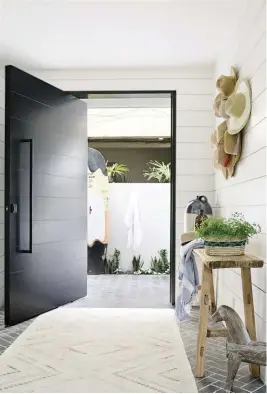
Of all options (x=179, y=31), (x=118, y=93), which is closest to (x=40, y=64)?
(x=118, y=93)

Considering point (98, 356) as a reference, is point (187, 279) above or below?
above

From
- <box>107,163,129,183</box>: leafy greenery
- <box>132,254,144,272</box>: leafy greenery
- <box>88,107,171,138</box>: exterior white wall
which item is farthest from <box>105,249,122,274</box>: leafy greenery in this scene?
<box>88,107,171,138</box>: exterior white wall

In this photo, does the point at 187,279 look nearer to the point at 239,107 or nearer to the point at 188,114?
the point at 239,107

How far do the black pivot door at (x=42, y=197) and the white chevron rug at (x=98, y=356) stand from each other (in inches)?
12.0

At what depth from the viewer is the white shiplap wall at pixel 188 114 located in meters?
3.97

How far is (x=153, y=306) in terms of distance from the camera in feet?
12.7

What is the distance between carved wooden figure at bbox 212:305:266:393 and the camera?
200 cm

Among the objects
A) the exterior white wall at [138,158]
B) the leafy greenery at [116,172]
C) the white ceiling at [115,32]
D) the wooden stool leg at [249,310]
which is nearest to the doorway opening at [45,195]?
the white ceiling at [115,32]

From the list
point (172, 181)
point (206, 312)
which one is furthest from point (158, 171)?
point (206, 312)

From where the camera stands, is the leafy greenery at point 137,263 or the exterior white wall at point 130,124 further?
the exterior white wall at point 130,124

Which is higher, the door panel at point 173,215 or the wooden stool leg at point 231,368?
Answer: the door panel at point 173,215

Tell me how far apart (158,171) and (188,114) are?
8.67ft

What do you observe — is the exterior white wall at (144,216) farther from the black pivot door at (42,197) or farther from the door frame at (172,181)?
the door frame at (172,181)

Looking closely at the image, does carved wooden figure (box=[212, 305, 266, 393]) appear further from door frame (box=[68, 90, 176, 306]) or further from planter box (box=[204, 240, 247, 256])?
door frame (box=[68, 90, 176, 306])
